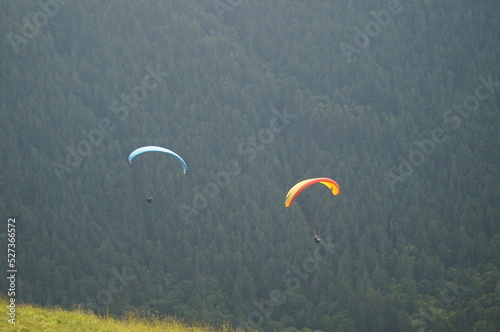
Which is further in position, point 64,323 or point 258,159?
point 258,159

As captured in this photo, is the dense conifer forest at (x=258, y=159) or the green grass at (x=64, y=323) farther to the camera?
the dense conifer forest at (x=258, y=159)

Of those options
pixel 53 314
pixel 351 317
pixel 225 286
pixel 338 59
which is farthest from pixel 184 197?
pixel 53 314

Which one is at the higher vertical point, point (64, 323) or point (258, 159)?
point (258, 159)

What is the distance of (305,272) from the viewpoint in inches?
3076

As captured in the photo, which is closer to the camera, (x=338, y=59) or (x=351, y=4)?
(x=338, y=59)

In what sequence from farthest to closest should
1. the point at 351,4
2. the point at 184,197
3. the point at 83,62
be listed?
the point at 351,4
the point at 83,62
the point at 184,197

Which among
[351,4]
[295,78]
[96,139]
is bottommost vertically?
[96,139]

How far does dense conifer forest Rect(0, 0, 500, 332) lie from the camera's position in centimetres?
7294

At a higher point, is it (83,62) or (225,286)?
(83,62)

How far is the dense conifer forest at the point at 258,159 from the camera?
239 ft

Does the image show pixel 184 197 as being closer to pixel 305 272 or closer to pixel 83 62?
pixel 305 272

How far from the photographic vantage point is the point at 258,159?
330 ft

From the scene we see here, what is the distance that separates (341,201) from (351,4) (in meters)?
64.6

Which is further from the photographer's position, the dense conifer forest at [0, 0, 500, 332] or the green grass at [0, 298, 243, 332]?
the dense conifer forest at [0, 0, 500, 332]
